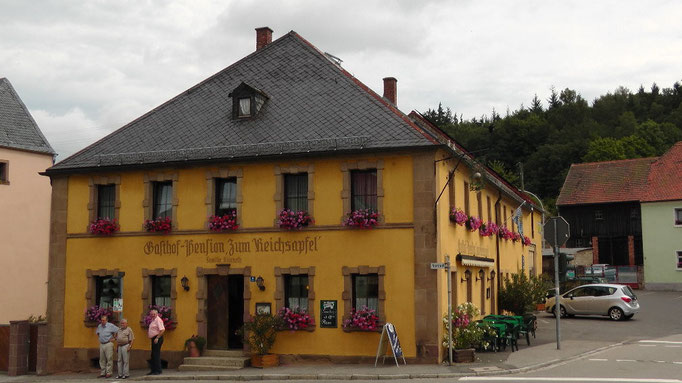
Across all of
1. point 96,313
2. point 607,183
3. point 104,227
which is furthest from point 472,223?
point 607,183

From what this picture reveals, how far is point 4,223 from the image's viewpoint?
118 feet

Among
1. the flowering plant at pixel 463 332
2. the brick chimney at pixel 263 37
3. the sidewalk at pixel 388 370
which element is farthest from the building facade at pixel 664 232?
the flowering plant at pixel 463 332

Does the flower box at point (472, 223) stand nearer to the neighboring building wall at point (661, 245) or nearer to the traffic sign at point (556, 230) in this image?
the traffic sign at point (556, 230)

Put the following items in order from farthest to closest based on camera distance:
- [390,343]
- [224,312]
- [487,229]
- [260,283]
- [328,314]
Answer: [487,229] → [224,312] → [260,283] → [328,314] → [390,343]

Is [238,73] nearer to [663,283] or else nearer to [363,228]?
[363,228]

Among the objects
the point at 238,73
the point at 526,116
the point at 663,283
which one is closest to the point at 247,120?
the point at 238,73

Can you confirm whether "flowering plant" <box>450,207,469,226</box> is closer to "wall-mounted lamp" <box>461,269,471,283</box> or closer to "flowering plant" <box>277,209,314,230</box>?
"wall-mounted lamp" <box>461,269,471,283</box>

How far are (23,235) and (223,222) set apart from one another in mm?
19768

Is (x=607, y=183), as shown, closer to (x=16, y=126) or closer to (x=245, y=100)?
(x=16, y=126)

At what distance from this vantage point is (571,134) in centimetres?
10006

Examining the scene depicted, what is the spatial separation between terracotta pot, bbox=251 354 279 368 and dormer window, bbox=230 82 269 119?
291 inches

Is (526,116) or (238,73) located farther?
(526,116)

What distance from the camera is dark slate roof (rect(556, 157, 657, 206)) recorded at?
193 ft

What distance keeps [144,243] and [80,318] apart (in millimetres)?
3204
